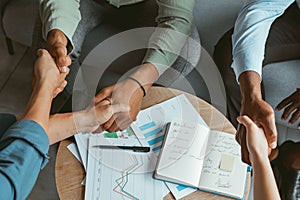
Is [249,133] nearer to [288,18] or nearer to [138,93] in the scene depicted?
[138,93]

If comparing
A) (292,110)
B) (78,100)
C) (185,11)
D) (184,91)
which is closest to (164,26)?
(185,11)

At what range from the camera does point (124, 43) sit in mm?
1405

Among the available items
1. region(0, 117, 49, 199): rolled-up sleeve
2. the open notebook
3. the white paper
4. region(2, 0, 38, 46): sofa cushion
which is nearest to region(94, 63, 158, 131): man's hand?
the open notebook

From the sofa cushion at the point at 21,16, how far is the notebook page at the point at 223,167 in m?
0.78

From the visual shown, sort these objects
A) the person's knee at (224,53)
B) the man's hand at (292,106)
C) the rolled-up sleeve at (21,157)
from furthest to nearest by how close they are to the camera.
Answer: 1. the person's knee at (224,53)
2. the man's hand at (292,106)
3. the rolled-up sleeve at (21,157)

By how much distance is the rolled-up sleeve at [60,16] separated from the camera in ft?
4.19

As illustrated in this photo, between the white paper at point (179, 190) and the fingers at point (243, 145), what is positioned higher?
the fingers at point (243, 145)

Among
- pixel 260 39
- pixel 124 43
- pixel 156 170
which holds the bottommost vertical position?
pixel 156 170

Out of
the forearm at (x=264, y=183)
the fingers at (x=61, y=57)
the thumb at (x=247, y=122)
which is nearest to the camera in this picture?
the forearm at (x=264, y=183)

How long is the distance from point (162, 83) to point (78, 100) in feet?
0.86

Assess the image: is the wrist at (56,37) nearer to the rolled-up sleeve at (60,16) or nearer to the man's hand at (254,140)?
the rolled-up sleeve at (60,16)

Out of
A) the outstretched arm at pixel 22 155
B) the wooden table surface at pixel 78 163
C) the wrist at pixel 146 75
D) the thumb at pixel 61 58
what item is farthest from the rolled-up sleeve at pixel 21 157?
the wrist at pixel 146 75

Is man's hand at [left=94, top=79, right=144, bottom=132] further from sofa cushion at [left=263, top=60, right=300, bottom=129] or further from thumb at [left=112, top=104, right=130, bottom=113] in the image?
sofa cushion at [left=263, top=60, right=300, bottom=129]

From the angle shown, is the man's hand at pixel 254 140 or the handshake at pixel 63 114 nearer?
the man's hand at pixel 254 140
